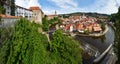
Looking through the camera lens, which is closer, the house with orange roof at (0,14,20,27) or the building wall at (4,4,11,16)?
the house with orange roof at (0,14,20,27)

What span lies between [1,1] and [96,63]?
742 inches

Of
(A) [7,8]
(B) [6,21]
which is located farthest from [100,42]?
(B) [6,21]

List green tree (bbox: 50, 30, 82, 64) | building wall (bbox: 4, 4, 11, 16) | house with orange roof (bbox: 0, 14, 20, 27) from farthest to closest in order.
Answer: building wall (bbox: 4, 4, 11, 16), house with orange roof (bbox: 0, 14, 20, 27), green tree (bbox: 50, 30, 82, 64)

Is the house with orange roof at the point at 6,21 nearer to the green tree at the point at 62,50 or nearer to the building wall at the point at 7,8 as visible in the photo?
the green tree at the point at 62,50

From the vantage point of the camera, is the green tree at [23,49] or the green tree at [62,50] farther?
the green tree at [62,50]

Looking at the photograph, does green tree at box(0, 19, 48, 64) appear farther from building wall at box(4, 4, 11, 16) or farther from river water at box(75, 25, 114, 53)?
river water at box(75, 25, 114, 53)

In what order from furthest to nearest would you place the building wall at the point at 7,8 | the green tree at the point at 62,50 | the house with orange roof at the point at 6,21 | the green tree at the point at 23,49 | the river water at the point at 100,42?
the river water at the point at 100,42 < the building wall at the point at 7,8 < the house with orange roof at the point at 6,21 < the green tree at the point at 62,50 < the green tree at the point at 23,49

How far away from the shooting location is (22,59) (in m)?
Answer: 16.1

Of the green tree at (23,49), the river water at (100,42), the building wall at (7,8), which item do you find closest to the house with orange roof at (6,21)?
the green tree at (23,49)

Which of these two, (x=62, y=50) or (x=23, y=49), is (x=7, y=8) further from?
(x=23, y=49)

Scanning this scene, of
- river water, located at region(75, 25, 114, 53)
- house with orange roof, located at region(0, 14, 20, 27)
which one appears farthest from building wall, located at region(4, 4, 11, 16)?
river water, located at region(75, 25, 114, 53)

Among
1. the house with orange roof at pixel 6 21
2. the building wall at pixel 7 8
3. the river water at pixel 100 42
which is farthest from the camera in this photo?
the river water at pixel 100 42

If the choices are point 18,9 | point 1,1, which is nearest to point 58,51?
point 1,1

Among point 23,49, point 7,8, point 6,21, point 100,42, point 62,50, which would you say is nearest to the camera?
point 23,49
